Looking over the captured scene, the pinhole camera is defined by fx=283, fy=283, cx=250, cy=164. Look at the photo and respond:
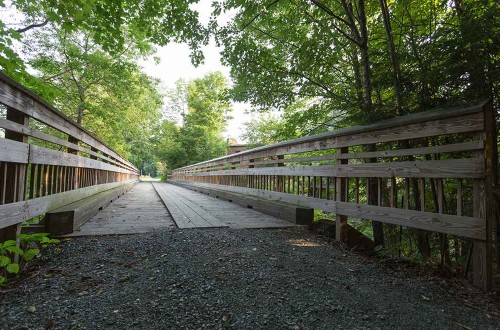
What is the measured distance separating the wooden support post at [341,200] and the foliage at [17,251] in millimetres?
2777

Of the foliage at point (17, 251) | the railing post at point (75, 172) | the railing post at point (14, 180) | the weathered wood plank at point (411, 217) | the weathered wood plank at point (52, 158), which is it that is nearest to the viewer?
the foliage at point (17, 251)

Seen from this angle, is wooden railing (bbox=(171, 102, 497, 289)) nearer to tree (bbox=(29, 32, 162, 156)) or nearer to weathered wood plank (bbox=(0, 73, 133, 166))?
weathered wood plank (bbox=(0, 73, 133, 166))

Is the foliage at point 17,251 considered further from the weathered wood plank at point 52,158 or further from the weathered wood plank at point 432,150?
the weathered wood plank at point 432,150

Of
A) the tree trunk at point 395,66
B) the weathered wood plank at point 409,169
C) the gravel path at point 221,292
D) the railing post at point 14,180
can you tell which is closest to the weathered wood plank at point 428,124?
the weathered wood plank at point 409,169

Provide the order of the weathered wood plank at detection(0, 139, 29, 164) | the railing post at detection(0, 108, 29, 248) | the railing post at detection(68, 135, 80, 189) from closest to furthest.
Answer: the weathered wood plank at detection(0, 139, 29, 164) < the railing post at detection(0, 108, 29, 248) < the railing post at detection(68, 135, 80, 189)

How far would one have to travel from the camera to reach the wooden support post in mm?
3229

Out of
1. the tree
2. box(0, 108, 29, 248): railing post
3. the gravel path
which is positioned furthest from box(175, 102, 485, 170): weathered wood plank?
the tree

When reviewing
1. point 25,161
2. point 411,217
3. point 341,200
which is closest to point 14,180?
point 25,161

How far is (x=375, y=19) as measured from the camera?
4.27 m

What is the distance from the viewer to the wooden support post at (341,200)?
323 cm

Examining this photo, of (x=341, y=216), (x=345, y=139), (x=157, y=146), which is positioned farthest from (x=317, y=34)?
(x=157, y=146)

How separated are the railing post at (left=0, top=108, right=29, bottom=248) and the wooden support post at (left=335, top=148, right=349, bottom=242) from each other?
3.06 metres

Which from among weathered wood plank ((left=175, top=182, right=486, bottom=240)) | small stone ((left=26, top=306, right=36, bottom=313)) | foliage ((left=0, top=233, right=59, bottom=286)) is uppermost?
weathered wood plank ((left=175, top=182, right=486, bottom=240))

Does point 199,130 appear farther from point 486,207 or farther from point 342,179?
point 486,207
